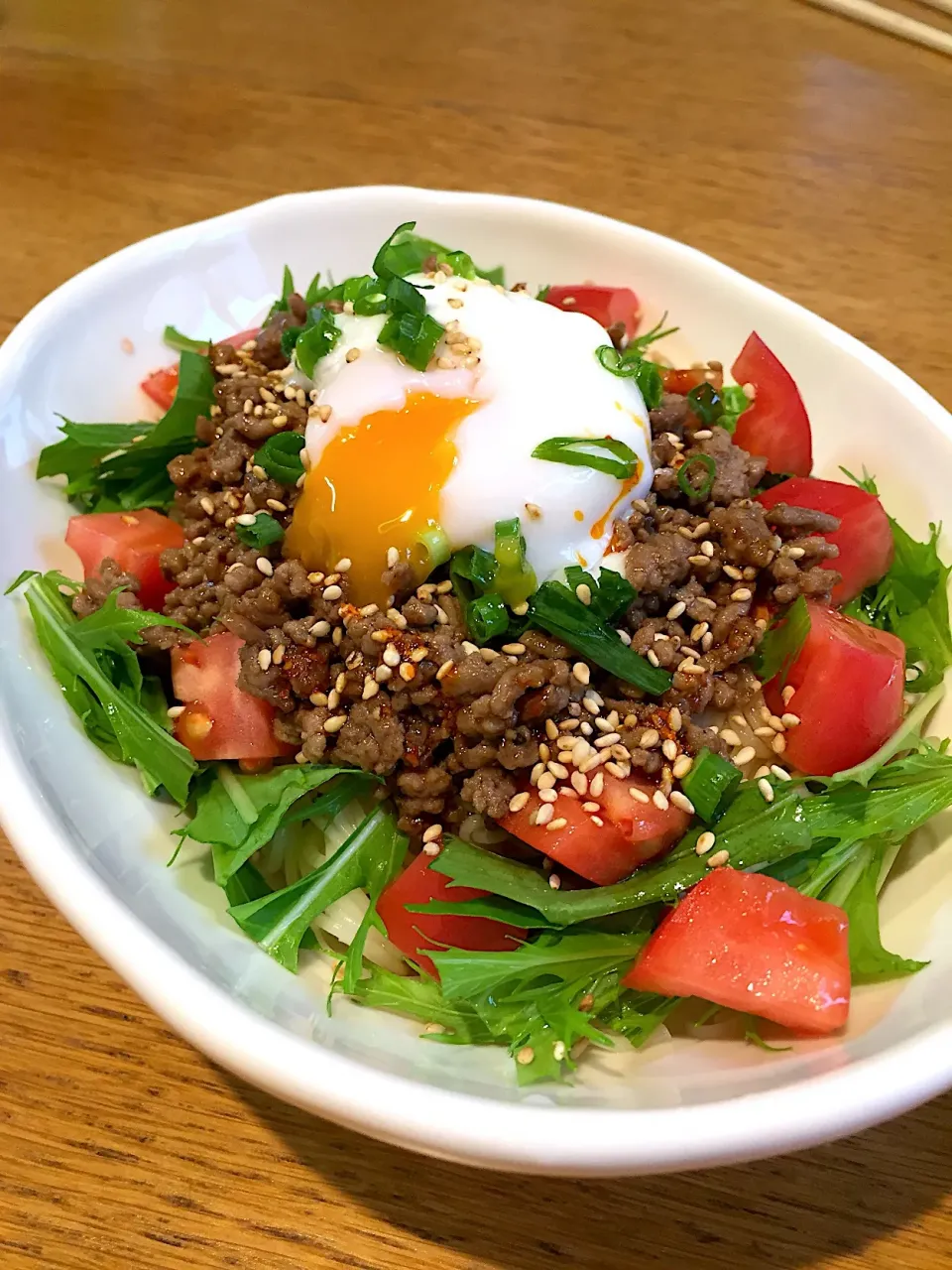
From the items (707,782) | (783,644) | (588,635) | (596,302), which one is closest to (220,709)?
(588,635)

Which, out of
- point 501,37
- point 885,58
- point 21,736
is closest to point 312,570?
point 21,736

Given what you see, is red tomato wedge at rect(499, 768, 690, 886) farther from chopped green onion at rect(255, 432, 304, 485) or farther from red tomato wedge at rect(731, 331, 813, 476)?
red tomato wedge at rect(731, 331, 813, 476)

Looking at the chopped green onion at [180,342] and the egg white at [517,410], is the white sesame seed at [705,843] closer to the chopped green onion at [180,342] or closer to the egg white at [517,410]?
the egg white at [517,410]

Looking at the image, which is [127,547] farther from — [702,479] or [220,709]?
[702,479]

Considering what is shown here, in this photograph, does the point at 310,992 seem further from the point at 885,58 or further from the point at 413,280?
the point at 885,58

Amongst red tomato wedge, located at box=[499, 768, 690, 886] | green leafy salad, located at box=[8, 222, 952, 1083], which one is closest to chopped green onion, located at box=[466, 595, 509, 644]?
green leafy salad, located at box=[8, 222, 952, 1083]

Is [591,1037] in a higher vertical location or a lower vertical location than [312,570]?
lower
